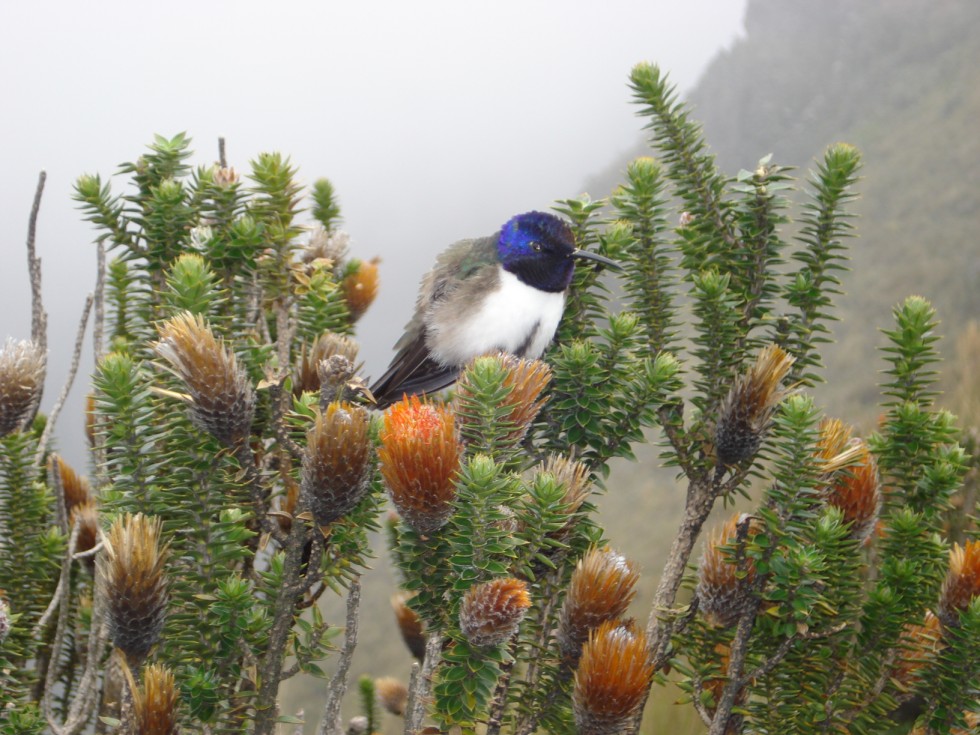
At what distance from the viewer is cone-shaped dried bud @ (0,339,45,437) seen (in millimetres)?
1482

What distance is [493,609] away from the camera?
39.9 inches

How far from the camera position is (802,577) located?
1261 millimetres

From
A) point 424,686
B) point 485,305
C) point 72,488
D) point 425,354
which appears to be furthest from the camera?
point 425,354

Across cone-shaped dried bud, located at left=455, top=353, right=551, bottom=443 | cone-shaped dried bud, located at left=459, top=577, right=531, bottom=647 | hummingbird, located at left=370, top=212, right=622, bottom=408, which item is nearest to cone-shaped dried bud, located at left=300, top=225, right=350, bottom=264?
hummingbird, located at left=370, top=212, right=622, bottom=408

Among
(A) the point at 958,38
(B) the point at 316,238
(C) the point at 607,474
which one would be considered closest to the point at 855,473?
(C) the point at 607,474

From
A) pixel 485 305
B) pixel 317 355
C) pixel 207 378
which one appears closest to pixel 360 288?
pixel 485 305

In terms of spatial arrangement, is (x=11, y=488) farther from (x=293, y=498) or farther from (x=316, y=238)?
(x=316, y=238)

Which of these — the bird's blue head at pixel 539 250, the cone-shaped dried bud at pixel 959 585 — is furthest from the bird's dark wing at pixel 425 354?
the cone-shaped dried bud at pixel 959 585

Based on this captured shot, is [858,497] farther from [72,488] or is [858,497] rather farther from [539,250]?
[72,488]

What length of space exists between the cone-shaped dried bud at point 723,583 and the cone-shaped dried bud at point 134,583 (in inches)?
32.6

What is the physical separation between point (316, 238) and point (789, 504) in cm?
131

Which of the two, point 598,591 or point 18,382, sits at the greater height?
point 18,382

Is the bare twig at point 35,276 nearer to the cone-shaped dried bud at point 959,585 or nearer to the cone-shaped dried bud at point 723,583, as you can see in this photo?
the cone-shaped dried bud at point 723,583

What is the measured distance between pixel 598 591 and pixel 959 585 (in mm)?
625
